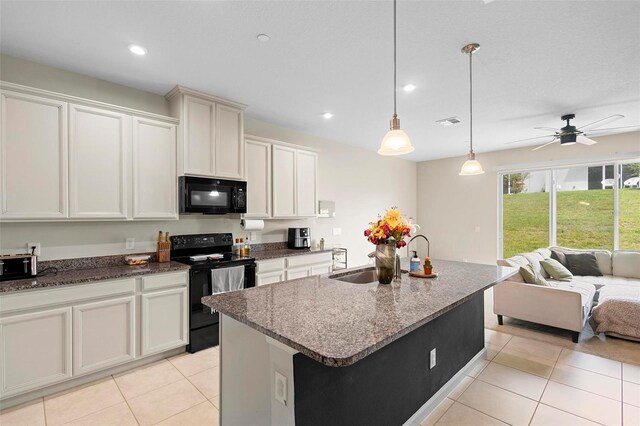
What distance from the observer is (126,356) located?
104 inches

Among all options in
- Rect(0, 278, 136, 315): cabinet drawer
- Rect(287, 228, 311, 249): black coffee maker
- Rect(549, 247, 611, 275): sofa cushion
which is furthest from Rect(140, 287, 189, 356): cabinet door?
Rect(549, 247, 611, 275): sofa cushion

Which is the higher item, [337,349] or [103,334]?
[337,349]

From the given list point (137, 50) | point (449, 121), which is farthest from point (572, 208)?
point (137, 50)

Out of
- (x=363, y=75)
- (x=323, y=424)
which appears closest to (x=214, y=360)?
(x=323, y=424)

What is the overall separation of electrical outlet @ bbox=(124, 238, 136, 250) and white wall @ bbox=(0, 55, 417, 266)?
4cm

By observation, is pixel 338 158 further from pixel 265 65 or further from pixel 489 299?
pixel 489 299

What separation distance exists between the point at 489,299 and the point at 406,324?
14.3ft

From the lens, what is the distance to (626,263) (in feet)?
14.8

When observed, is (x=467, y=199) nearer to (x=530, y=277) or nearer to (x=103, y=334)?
(x=530, y=277)

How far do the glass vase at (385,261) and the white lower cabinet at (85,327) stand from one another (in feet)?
6.48

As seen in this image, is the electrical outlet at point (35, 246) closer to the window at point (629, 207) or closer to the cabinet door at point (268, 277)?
the cabinet door at point (268, 277)

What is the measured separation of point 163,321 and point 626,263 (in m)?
6.33

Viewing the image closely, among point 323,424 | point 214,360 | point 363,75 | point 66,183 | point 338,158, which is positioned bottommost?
point 214,360

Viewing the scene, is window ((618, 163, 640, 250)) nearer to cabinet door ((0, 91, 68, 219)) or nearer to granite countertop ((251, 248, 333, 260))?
granite countertop ((251, 248, 333, 260))
